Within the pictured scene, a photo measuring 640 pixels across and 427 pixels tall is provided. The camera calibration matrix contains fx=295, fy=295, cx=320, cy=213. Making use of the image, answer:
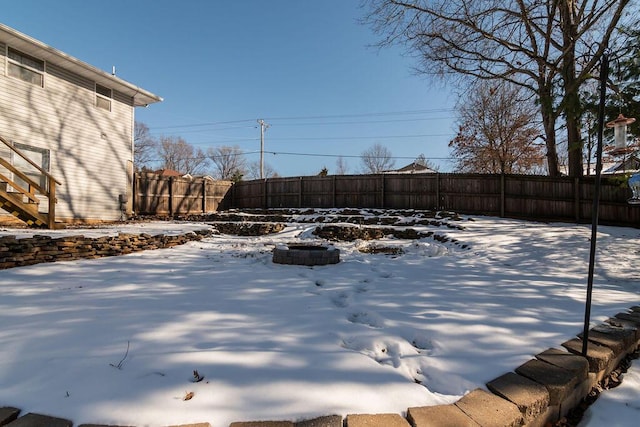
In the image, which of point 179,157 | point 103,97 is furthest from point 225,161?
point 103,97

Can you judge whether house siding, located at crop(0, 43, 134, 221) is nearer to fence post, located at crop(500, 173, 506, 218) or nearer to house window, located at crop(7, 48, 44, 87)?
house window, located at crop(7, 48, 44, 87)

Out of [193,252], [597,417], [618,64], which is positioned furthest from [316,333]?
[618,64]

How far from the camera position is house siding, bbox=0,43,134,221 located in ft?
26.3

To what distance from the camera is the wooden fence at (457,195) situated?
920cm

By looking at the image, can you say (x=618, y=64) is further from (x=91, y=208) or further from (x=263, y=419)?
(x=91, y=208)

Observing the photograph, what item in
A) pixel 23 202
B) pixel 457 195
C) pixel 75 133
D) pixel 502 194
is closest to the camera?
pixel 23 202

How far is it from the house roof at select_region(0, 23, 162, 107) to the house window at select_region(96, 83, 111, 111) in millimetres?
151

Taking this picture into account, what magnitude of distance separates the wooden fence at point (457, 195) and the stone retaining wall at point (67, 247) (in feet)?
30.7

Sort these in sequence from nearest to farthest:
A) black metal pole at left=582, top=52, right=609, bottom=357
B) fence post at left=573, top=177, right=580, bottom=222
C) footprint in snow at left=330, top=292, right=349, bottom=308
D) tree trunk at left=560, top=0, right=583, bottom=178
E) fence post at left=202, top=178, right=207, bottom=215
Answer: black metal pole at left=582, top=52, right=609, bottom=357
footprint in snow at left=330, top=292, right=349, bottom=308
tree trunk at left=560, top=0, right=583, bottom=178
fence post at left=573, top=177, right=580, bottom=222
fence post at left=202, top=178, right=207, bottom=215

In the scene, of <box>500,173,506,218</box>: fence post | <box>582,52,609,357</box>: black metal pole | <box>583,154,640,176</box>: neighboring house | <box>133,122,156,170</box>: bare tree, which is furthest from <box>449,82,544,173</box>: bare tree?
<box>133,122,156,170</box>: bare tree

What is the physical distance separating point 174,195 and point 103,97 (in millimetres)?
5326

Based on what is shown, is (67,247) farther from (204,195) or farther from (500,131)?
(500,131)

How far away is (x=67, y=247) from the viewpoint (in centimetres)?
428

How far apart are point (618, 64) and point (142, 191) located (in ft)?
52.2
